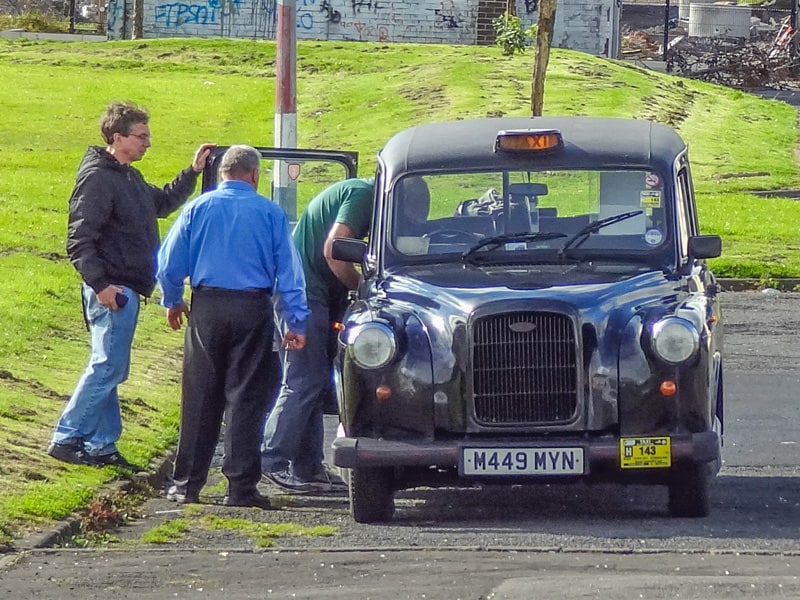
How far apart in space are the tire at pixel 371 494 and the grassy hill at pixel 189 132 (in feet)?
4.47

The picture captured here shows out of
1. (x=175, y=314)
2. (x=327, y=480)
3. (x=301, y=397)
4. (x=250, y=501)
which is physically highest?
(x=175, y=314)

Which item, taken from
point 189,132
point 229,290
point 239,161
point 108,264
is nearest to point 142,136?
point 108,264

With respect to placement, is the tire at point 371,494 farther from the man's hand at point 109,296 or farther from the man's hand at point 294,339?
the man's hand at point 109,296

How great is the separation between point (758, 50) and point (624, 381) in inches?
1822

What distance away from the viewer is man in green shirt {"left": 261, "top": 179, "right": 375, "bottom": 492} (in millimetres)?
9070

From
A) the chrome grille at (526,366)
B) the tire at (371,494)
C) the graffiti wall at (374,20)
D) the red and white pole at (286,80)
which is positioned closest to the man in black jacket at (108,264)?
the tire at (371,494)

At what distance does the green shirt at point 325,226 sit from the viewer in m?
9.04

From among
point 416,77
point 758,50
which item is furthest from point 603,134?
point 758,50

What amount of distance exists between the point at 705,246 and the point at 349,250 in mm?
1795

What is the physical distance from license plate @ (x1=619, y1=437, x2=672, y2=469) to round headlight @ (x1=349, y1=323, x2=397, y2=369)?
113cm

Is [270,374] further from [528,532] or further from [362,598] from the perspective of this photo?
[362,598]

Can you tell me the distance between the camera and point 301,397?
910 centimetres

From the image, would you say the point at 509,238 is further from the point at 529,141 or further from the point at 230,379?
the point at 230,379

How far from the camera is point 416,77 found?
38.2 m
